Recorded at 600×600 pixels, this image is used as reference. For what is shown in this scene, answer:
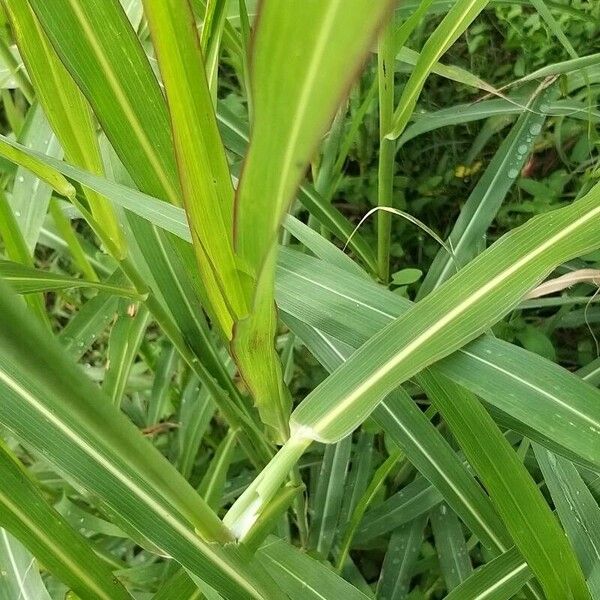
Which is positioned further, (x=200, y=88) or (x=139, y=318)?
(x=139, y=318)

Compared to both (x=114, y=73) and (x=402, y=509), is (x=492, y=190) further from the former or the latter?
(x=114, y=73)

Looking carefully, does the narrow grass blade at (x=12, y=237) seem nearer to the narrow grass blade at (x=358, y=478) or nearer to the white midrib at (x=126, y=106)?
the white midrib at (x=126, y=106)

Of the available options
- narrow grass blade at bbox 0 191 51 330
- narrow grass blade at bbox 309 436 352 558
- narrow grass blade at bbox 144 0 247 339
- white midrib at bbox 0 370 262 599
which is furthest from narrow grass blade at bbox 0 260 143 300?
narrow grass blade at bbox 309 436 352 558

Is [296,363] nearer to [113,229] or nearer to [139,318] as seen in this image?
[139,318]

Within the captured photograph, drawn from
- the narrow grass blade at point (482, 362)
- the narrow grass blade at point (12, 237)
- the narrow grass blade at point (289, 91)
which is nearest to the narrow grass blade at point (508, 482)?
the narrow grass blade at point (482, 362)

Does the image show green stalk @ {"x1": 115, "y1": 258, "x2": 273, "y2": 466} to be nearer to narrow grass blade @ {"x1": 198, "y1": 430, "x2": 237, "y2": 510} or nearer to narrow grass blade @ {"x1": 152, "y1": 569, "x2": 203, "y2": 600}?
narrow grass blade @ {"x1": 198, "y1": 430, "x2": 237, "y2": 510}

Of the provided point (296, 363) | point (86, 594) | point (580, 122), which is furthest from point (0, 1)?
point (580, 122)

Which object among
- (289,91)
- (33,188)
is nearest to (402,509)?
(33,188)
